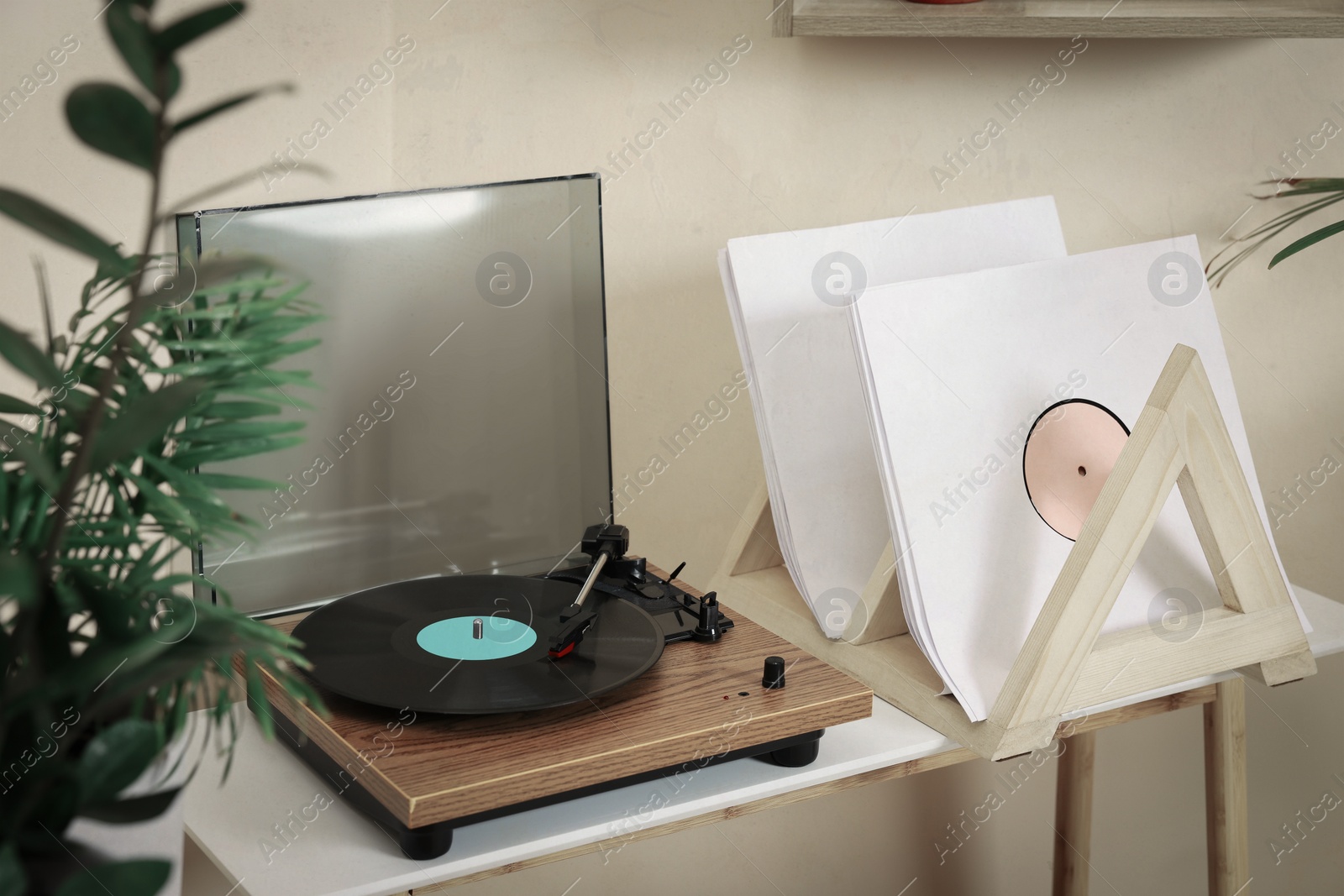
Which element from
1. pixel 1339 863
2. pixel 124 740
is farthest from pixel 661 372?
pixel 1339 863

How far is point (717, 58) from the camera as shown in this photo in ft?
4.98

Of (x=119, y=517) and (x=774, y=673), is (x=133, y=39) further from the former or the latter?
(x=774, y=673)

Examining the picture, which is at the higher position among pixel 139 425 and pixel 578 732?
pixel 139 425

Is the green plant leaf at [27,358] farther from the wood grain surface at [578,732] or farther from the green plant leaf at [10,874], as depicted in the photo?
the wood grain surface at [578,732]

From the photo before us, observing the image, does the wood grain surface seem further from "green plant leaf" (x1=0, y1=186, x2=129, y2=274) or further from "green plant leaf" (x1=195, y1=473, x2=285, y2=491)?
"green plant leaf" (x1=0, y1=186, x2=129, y2=274)

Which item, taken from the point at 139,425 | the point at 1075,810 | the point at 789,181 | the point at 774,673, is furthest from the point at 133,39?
the point at 1075,810

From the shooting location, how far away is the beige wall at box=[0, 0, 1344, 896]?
1.32 meters

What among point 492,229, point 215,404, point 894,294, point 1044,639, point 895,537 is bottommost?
point 1044,639

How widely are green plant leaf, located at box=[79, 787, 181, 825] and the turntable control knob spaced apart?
59cm

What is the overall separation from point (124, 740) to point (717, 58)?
1.26 meters

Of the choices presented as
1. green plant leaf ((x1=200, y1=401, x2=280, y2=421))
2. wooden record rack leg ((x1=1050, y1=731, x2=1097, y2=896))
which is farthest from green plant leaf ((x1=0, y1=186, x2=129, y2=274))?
wooden record rack leg ((x1=1050, y1=731, x2=1097, y2=896))

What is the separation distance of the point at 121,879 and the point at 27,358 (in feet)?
0.65

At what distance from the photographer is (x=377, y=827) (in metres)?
0.90

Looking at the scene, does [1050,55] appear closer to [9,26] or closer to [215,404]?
[9,26]
